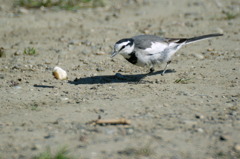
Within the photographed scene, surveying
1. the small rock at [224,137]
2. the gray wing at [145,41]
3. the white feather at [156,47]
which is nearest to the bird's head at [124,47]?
the gray wing at [145,41]

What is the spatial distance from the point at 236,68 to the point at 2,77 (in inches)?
148

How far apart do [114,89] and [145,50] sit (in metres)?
0.87

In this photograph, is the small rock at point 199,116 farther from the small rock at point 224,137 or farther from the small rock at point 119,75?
the small rock at point 119,75

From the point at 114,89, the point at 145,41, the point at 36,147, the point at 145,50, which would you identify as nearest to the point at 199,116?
the point at 114,89

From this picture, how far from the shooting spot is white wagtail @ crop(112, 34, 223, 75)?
19.6 feet

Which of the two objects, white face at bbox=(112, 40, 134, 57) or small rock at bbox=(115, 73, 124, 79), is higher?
white face at bbox=(112, 40, 134, 57)

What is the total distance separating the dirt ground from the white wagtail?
314 mm

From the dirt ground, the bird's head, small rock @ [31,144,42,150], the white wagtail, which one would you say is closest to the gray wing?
the white wagtail

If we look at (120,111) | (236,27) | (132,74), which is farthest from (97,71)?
(236,27)

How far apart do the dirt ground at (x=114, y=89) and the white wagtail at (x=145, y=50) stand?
314mm

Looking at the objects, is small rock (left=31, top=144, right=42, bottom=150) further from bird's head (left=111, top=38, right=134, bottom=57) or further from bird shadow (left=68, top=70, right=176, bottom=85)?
bird's head (left=111, top=38, right=134, bottom=57)

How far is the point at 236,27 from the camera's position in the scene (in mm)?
8766

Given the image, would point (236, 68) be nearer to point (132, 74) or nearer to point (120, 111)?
point (132, 74)

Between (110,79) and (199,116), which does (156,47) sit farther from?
(199,116)
